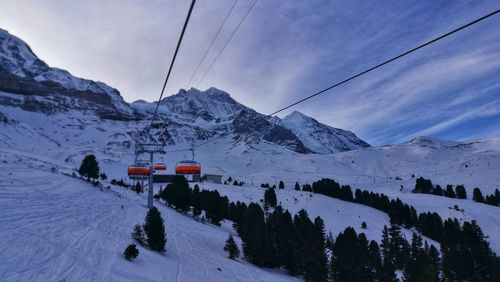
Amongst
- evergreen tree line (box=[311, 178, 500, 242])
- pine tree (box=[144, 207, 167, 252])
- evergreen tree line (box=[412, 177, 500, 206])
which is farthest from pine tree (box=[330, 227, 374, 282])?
evergreen tree line (box=[412, 177, 500, 206])

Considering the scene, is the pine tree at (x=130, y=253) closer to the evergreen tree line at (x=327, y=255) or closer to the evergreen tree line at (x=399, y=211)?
the evergreen tree line at (x=327, y=255)

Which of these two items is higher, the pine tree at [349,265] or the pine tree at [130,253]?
the pine tree at [130,253]

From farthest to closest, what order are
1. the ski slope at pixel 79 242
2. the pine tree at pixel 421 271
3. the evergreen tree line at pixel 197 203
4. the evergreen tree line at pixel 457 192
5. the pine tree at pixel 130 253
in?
the evergreen tree line at pixel 457 192, the evergreen tree line at pixel 197 203, the pine tree at pixel 421 271, the pine tree at pixel 130 253, the ski slope at pixel 79 242

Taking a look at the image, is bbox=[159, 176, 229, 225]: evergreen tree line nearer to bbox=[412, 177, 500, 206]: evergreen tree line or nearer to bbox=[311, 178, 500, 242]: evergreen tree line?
bbox=[311, 178, 500, 242]: evergreen tree line

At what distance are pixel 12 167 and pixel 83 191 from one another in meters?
8.25

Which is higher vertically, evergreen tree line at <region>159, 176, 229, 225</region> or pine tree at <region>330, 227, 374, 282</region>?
evergreen tree line at <region>159, 176, 229, 225</region>

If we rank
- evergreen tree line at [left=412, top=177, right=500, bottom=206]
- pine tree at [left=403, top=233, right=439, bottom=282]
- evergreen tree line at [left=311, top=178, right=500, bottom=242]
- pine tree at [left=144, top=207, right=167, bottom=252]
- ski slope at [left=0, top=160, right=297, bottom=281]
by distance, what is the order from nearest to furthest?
ski slope at [left=0, top=160, right=297, bottom=281]
pine tree at [left=144, top=207, right=167, bottom=252]
pine tree at [left=403, top=233, right=439, bottom=282]
evergreen tree line at [left=311, top=178, right=500, bottom=242]
evergreen tree line at [left=412, top=177, right=500, bottom=206]

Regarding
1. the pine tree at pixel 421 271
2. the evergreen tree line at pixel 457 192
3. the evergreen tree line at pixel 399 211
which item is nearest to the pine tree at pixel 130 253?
the pine tree at pixel 421 271


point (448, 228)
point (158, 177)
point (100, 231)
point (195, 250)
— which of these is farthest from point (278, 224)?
point (158, 177)

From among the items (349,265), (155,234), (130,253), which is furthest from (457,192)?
(130,253)

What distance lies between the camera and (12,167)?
1571 inches

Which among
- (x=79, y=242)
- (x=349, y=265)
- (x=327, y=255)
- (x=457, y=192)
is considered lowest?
(x=327, y=255)

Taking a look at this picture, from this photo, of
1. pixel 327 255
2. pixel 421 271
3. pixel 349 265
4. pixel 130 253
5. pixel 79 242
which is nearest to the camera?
pixel 130 253

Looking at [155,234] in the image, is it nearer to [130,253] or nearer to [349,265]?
[130,253]
